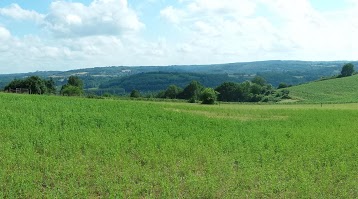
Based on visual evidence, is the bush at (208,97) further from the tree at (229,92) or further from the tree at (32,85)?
the tree at (229,92)

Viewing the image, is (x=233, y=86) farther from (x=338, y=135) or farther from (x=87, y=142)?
(x=87, y=142)

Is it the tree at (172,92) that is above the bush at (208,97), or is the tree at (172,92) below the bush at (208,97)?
below

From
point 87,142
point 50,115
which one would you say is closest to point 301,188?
point 87,142

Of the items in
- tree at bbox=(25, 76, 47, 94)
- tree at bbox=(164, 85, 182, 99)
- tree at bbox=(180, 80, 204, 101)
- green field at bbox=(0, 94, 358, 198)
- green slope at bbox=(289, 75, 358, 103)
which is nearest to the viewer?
green field at bbox=(0, 94, 358, 198)

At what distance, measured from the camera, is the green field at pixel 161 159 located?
13.4 m

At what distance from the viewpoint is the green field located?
13359 millimetres

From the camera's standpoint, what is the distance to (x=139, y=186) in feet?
44.3

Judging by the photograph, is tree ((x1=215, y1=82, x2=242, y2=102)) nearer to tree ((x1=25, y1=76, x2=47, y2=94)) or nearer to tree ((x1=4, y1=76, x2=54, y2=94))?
tree ((x1=25, y1=76, x2=47, y2=94))

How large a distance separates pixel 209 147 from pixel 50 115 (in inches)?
487

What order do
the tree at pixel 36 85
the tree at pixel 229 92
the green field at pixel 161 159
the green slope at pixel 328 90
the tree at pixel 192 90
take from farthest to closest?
the tree at pixel 229 92, the tree at pixel 192 90, the green slope at pixel 328 90, the tree at pixel 36 85, the green field at pixel 161 159

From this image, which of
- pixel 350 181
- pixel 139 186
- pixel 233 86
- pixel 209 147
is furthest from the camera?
pixel 233 86

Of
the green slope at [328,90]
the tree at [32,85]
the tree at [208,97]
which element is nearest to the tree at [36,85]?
the tree at [32,85]

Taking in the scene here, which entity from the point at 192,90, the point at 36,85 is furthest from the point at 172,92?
the point at 36,85

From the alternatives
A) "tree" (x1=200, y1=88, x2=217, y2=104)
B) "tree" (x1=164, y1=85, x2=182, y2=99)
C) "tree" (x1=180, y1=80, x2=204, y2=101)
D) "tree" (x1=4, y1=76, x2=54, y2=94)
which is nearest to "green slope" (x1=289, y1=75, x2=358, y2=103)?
"tree" (x1=180, y1=80, x2=204, y2=101)
